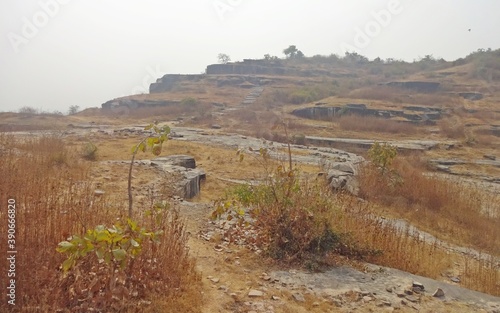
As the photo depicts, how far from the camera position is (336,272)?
398 centimetres

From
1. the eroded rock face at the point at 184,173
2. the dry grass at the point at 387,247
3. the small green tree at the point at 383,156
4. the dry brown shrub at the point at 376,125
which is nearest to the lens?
the dry grass at the point at 387,247

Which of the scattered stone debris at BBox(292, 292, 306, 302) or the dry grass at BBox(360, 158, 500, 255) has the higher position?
the scattered stone debris at BBox(292, 292, 306, 302)

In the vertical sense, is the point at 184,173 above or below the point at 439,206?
above

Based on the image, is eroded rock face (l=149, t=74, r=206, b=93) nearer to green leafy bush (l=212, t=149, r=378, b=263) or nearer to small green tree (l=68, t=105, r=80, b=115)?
small green tree (l=68, t=105, r=80, b=115)

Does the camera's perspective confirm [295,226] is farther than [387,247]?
No

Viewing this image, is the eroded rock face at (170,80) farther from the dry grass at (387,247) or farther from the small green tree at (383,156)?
the dry grass at (387,247)

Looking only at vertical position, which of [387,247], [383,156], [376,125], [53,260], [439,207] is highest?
[376,125]

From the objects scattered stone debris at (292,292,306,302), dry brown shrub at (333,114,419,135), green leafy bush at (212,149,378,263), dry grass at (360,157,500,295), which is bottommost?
dry grass at (360,157,500,295)

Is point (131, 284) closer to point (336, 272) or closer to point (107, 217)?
point (107, 217)

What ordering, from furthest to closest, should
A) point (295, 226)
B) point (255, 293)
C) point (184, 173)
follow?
point (184, 173)
point (295, 226)
point (255, 293)

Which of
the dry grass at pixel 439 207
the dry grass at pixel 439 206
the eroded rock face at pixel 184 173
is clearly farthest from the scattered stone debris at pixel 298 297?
the dry grass at pixel 439 206

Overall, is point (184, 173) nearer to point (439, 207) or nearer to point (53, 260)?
point (53, 260)

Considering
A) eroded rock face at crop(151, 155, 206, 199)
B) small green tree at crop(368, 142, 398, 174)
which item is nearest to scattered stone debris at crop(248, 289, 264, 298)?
eroded rock face at crop(151, 155, 206, 199)

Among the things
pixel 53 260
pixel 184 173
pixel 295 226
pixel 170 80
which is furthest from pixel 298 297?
pixel 170 80
